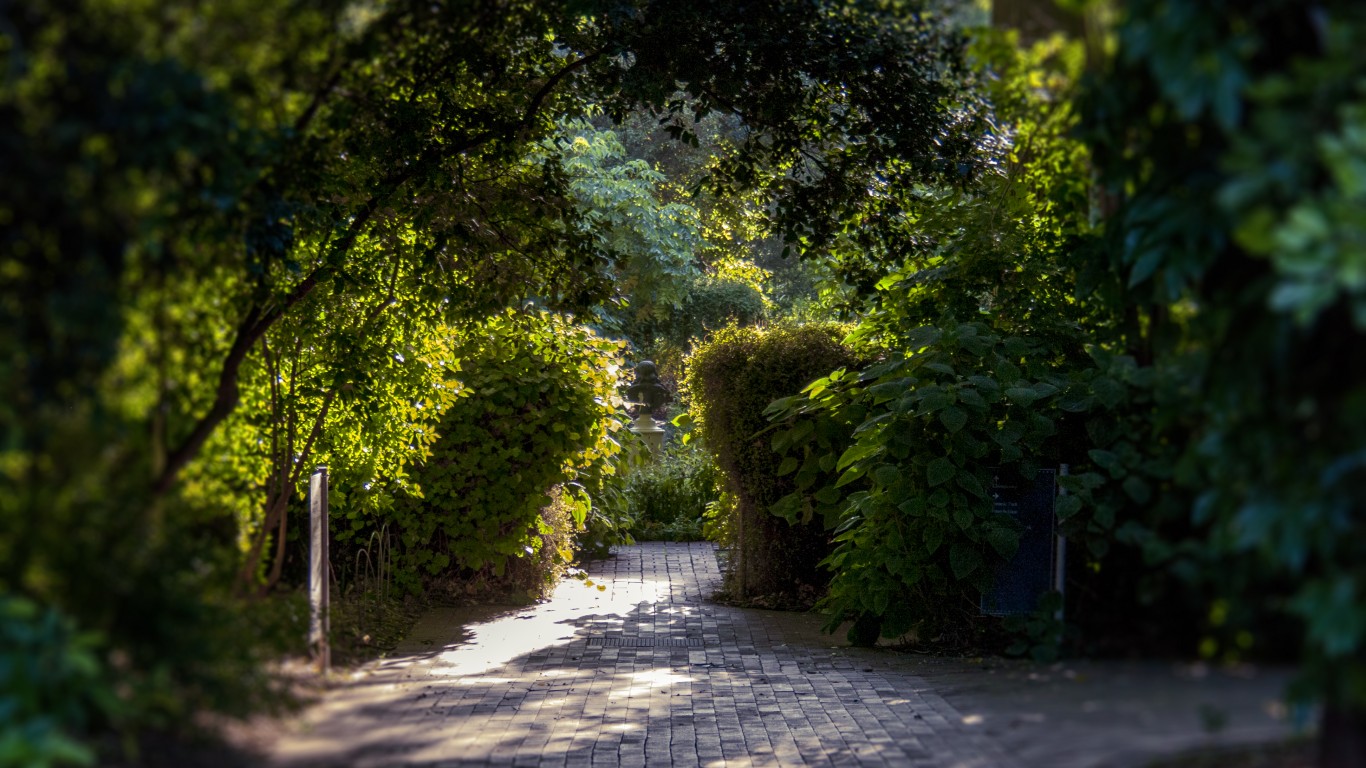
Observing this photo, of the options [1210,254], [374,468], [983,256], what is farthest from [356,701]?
[983,256]

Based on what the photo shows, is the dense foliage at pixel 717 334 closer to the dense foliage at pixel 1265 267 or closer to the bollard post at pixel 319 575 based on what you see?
the dense foliage at pixel 1265 267

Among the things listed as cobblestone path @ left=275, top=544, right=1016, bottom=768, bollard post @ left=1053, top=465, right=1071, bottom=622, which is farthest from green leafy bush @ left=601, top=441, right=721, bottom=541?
bollard post @ left=1053, top=465, right=1071, bottom=622

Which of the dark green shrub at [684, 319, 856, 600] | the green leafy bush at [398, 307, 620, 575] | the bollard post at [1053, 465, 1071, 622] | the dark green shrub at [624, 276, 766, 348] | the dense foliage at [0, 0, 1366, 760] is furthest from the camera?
the dark green shrub at [624, 276, 766, 348]

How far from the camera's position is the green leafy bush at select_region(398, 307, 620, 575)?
8836mm

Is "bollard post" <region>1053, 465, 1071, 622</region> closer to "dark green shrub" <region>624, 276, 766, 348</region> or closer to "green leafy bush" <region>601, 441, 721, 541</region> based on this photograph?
"green leafy bush" <region>601, 441, 721, 541</region>

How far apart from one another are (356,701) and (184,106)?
209 cm

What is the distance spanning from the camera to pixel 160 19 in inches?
114

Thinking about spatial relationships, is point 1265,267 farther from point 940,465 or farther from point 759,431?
point 759,431

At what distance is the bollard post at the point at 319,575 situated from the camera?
4736 mm

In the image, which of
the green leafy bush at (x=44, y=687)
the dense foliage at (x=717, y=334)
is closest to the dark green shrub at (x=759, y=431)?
the dense foliage at (x=717, y=334)

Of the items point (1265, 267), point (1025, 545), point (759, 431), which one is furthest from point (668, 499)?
point (1265, 267)

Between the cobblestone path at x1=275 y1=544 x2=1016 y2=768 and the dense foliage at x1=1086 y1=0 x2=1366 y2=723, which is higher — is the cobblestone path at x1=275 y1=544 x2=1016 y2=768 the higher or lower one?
the lower one

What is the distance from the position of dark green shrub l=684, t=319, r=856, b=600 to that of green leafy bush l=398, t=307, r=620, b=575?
1.03m

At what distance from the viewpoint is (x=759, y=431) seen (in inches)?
352
